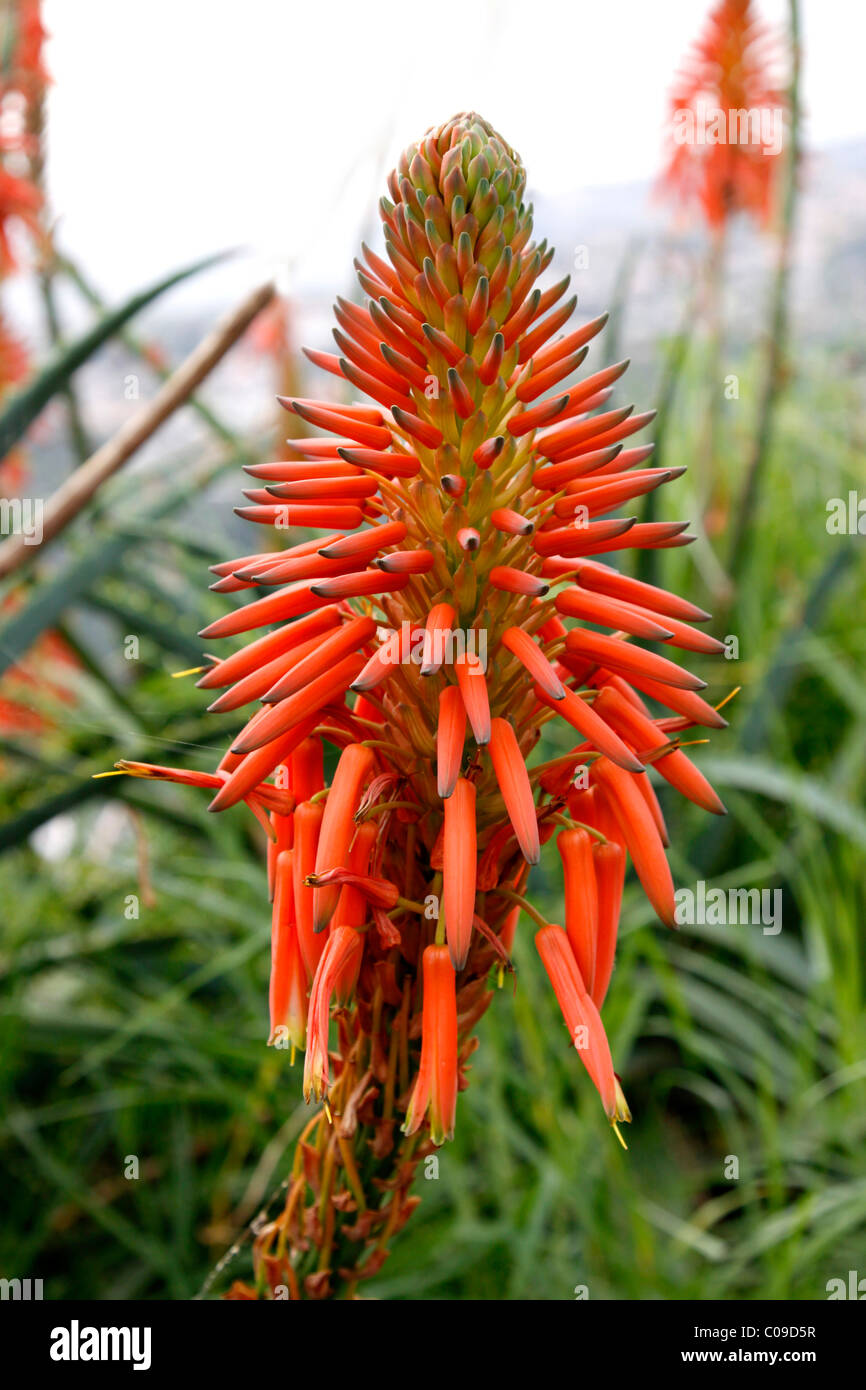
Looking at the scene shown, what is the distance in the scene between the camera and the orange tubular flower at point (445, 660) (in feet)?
1.84

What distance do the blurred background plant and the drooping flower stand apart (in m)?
0.02

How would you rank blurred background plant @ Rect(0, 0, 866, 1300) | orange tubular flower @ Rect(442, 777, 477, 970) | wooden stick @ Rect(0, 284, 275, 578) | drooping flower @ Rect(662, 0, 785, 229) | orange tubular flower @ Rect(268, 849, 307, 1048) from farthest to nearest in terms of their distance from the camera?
drooping flower @ Rect(662, 0, 785, 229)
blurred background plant @ Rect(0, 0, 866, 1300)
wooden stick @ Rect(0, 284, 275, 578)
orange tubular flower @ Rect(268, 849, 307, 1048)
orange tubular flower @ Rect(442, 777, 477, 970)

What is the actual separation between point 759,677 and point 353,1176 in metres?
1.71

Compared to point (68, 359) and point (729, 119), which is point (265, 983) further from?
point (729, 119)

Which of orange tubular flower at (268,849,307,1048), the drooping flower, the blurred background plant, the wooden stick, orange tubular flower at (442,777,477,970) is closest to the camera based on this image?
orange tubular flower at (442,777,477,970)

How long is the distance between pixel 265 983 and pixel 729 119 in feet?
7.04

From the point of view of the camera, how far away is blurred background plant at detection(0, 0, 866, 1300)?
1.44m

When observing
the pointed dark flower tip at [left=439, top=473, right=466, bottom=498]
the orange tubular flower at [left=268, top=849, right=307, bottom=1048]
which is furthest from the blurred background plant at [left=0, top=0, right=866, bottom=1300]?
the pointed dark flower tip at [left=439, top=473, right=466, bottom=498]

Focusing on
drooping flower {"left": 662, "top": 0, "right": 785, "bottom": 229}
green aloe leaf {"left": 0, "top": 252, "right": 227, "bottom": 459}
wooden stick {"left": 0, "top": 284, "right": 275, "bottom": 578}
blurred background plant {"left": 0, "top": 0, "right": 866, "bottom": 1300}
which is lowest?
blurred background plant {"left": 0, "top": 0, "right": 866, "bottom": 1300}

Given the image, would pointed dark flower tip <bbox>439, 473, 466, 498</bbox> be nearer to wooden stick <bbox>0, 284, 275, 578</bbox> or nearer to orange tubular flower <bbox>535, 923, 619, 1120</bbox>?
orange tubular flower <bbox>535, 923, 619, 1120</bbox>

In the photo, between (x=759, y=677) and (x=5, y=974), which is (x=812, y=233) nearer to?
(x=759, y=677)

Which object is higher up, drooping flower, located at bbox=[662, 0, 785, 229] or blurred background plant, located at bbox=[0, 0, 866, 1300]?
drooping flower, located at bbox=[662, 0, 785, 229]

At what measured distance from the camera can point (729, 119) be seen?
2.31 meters

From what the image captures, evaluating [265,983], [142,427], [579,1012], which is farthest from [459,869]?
[265,983]
